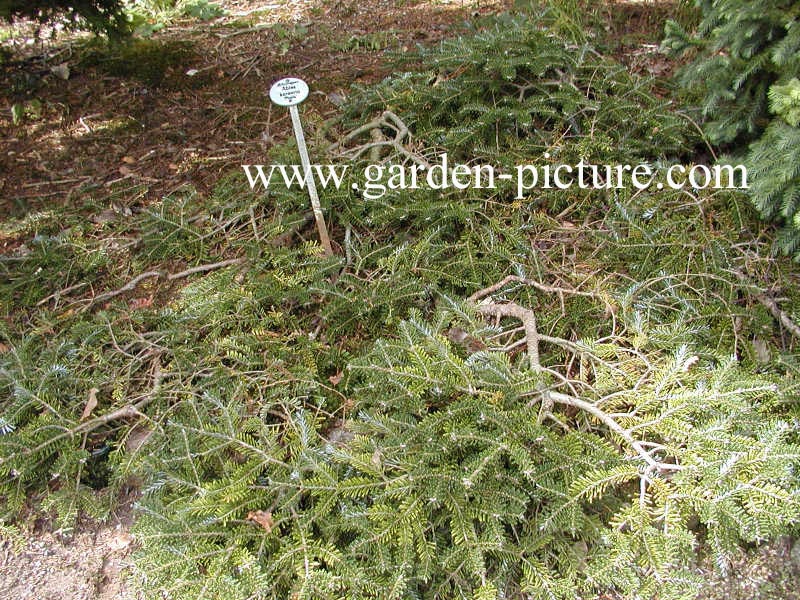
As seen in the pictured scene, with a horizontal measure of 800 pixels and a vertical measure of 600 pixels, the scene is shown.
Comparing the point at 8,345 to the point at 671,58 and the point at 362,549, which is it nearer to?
the point at 362,549

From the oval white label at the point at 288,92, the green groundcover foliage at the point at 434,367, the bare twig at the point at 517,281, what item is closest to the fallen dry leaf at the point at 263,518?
the green groundcover foliage at the point at 434,367

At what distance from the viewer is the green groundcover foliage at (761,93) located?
236 cm

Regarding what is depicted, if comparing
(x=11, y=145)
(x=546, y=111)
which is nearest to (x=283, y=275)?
(x=546, y=111)

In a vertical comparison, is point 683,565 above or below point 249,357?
below

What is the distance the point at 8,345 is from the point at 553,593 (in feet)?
8.45

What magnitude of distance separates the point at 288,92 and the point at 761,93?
2142 millimetres

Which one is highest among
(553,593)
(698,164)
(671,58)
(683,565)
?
(671,58)

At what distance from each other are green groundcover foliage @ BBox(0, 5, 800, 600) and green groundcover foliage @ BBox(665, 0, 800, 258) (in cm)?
18

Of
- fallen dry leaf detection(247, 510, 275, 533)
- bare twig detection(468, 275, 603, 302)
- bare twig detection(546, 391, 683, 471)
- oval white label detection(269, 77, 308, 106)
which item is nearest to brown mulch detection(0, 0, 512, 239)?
oval white label detection(269, 77, 308, 106)

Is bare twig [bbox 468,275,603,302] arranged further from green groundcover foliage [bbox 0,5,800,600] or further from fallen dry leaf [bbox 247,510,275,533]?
fallen dry leaf [bbox 247,510,275,533]

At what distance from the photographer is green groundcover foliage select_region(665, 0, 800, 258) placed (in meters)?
2.36

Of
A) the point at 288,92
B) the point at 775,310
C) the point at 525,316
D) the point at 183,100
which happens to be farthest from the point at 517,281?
the point at 183,100

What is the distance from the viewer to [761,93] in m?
Answer: 2.63

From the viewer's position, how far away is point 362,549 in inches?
66.2
